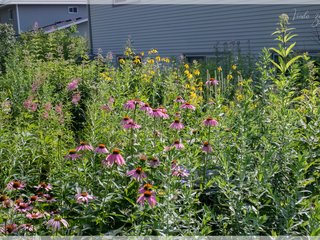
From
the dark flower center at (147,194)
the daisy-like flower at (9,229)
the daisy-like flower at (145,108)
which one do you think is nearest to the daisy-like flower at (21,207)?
the daisy-like flower at (9,229)

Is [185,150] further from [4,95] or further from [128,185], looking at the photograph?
[4,95]

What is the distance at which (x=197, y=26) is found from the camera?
588 inches

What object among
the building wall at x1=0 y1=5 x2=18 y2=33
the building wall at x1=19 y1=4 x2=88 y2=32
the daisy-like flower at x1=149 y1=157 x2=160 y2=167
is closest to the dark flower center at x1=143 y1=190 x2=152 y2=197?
the daisy-like flower at x1=149 y1=157 x2=160 y2=167

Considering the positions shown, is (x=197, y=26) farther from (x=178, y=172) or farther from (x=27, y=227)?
(x=27, y=227)

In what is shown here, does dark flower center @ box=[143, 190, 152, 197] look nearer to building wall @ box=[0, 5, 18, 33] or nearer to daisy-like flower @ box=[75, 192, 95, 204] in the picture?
daisy-like flower @ box=[75, 192, 95, 204]

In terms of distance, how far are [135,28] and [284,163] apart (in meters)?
15.8

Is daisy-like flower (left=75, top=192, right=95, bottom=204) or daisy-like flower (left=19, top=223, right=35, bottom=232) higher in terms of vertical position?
daisy-like flower (left=75, top=192, right=95, bottom=204)

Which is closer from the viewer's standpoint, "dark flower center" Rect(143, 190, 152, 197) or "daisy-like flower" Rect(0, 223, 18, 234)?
"dark flower center" Rect(143, 190, 152, 197)

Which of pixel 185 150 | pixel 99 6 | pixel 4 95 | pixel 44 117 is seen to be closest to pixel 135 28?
pixel 99 6

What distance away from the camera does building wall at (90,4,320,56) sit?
11.6 metres

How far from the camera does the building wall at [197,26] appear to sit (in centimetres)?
1159

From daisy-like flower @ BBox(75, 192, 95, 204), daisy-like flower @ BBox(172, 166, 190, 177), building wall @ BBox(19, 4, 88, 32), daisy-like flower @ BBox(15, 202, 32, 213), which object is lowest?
daisy-like flower @ BBox(15, 202, 32, 213)

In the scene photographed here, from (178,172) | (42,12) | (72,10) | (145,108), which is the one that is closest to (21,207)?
(178,172)

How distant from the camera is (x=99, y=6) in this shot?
20781mm
